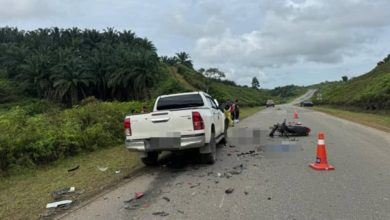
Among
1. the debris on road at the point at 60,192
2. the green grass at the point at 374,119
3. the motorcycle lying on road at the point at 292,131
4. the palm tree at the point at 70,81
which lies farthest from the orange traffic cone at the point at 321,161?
the palm tree at the point at 70,81

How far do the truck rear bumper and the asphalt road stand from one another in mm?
632

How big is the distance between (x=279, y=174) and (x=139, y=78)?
216 feet

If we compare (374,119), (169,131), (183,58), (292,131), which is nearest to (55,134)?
(169,131)

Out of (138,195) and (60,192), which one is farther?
(60,192)

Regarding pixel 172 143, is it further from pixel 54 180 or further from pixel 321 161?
pixel 321 161

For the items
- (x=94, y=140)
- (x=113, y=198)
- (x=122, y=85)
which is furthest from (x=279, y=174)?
(x=122, y=85)

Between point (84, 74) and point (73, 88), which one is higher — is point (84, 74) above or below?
above

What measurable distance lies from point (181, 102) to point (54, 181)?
461 cm

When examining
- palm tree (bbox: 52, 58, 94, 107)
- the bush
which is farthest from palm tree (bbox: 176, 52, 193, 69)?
the bush

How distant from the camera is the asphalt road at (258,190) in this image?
5.57m

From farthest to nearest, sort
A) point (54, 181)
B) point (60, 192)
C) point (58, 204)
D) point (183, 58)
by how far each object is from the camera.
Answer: point (183, 58), point (54, 181), point (60, 192), point (58, 204)

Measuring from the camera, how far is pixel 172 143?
9078 mm

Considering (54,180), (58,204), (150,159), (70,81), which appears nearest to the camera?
(58,204)

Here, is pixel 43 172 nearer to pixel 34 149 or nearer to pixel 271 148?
pixel 34 149
